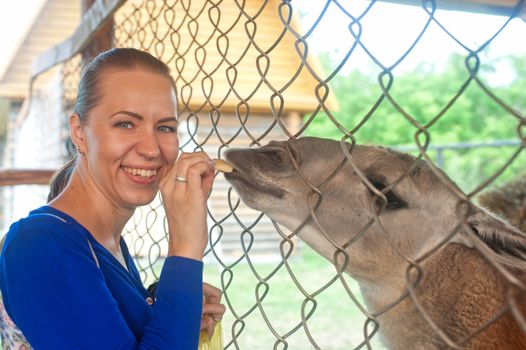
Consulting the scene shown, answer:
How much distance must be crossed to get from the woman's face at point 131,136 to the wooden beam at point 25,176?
3343 mm

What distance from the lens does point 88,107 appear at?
192 cm

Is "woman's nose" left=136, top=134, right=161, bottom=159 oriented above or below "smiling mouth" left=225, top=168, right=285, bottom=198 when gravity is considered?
above

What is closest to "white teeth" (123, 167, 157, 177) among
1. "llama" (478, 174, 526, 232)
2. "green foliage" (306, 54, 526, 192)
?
"llama" (478, 174, 526, 232)

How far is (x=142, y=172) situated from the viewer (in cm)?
189

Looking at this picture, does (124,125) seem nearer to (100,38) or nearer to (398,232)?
(398,232)

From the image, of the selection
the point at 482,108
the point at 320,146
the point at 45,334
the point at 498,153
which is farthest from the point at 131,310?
the point at 482,108

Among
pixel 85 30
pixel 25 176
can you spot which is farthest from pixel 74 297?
pixel 25 176

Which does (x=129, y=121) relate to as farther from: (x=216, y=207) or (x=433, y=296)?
(x=216, y=207)

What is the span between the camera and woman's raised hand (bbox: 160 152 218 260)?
1.59m

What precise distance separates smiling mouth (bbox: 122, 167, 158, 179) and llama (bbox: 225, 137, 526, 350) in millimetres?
247

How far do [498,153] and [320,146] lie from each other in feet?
65.2

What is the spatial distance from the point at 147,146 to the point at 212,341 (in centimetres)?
67

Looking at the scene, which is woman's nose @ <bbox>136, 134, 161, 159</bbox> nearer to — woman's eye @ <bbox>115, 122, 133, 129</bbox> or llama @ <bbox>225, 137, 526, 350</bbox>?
woman's eye @ <bbox>115, 122, 133, 129</bbox>

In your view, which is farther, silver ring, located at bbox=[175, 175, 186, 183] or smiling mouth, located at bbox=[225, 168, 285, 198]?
smiling mouth, located at bbox=[225, 168, 285, 198]
